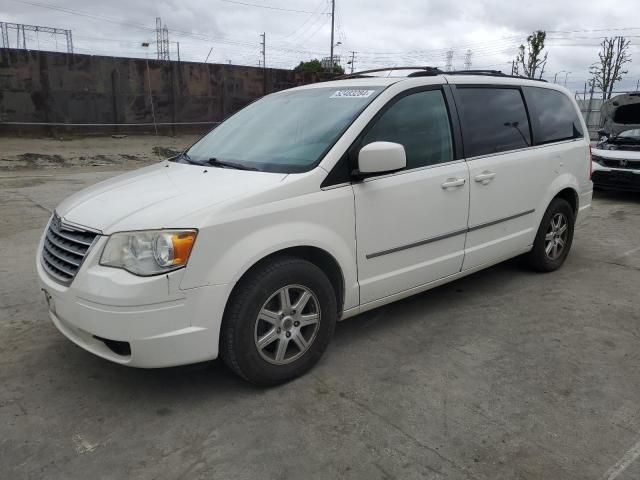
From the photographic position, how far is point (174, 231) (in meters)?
2.67

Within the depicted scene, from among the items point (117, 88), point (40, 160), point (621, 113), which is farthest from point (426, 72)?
point (117, 88)

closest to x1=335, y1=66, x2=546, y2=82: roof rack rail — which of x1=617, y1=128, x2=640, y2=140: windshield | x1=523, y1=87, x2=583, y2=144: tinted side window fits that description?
x1=523, y1=87, x2=583, y2=144: tinted side window

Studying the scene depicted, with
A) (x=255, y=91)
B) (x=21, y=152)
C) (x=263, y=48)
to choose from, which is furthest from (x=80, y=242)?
(x=263, y=48)

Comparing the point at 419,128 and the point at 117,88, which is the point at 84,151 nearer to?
the point at 117,88

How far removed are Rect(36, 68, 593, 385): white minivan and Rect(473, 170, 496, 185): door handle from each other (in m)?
0.01

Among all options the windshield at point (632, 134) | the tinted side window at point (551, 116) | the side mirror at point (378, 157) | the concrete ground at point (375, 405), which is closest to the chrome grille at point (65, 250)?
the concrete ground at point (375, 405)

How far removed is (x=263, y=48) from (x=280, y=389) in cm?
7039

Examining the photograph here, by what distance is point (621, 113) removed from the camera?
12.1 m

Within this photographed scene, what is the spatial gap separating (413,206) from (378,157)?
1.90ft

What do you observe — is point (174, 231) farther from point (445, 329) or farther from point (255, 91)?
point (255, 91)

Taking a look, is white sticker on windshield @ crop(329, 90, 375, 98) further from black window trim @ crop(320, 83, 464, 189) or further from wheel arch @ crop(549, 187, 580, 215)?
wheel arch @ crop(549, 187, 580, 215)

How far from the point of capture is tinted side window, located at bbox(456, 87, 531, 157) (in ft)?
13.4

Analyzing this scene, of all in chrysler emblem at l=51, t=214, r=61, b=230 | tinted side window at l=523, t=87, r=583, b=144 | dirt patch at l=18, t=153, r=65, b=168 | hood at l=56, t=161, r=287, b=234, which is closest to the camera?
hood at l=56, t=161, r=287, b=234

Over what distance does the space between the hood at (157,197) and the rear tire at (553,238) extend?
2.87 meters
